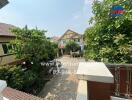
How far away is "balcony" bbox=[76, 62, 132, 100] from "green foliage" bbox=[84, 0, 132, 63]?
1.35 metres

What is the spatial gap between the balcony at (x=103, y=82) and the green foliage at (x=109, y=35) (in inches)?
53.2

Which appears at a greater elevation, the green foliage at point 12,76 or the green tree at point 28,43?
the green tree at point 28,43

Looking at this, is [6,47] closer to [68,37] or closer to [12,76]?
[12,76]

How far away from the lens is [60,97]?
12.1m

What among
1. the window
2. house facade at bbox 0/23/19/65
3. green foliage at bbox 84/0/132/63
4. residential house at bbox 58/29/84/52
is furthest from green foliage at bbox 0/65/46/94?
residential house at bbox 58/29/84/52

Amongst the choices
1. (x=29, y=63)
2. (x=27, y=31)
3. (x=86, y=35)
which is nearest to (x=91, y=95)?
(x=86, y=35)

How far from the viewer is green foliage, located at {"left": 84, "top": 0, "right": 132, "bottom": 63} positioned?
441cm

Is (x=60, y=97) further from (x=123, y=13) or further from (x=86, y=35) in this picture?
(x=123, y=13)

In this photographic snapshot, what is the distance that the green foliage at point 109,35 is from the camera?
14.5 feet

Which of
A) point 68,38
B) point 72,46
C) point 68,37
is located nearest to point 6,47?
point 72,46

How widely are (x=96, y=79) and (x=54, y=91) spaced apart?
11970 mm

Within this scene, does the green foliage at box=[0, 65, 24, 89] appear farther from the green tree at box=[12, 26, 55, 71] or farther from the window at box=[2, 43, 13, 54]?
the window at box=[2, 43, 13, 54]

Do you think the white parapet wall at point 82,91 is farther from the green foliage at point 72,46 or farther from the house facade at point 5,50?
the green foliage at point 72,46

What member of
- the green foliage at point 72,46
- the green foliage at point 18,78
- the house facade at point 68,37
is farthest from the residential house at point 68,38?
the green foliage at point 18,78
